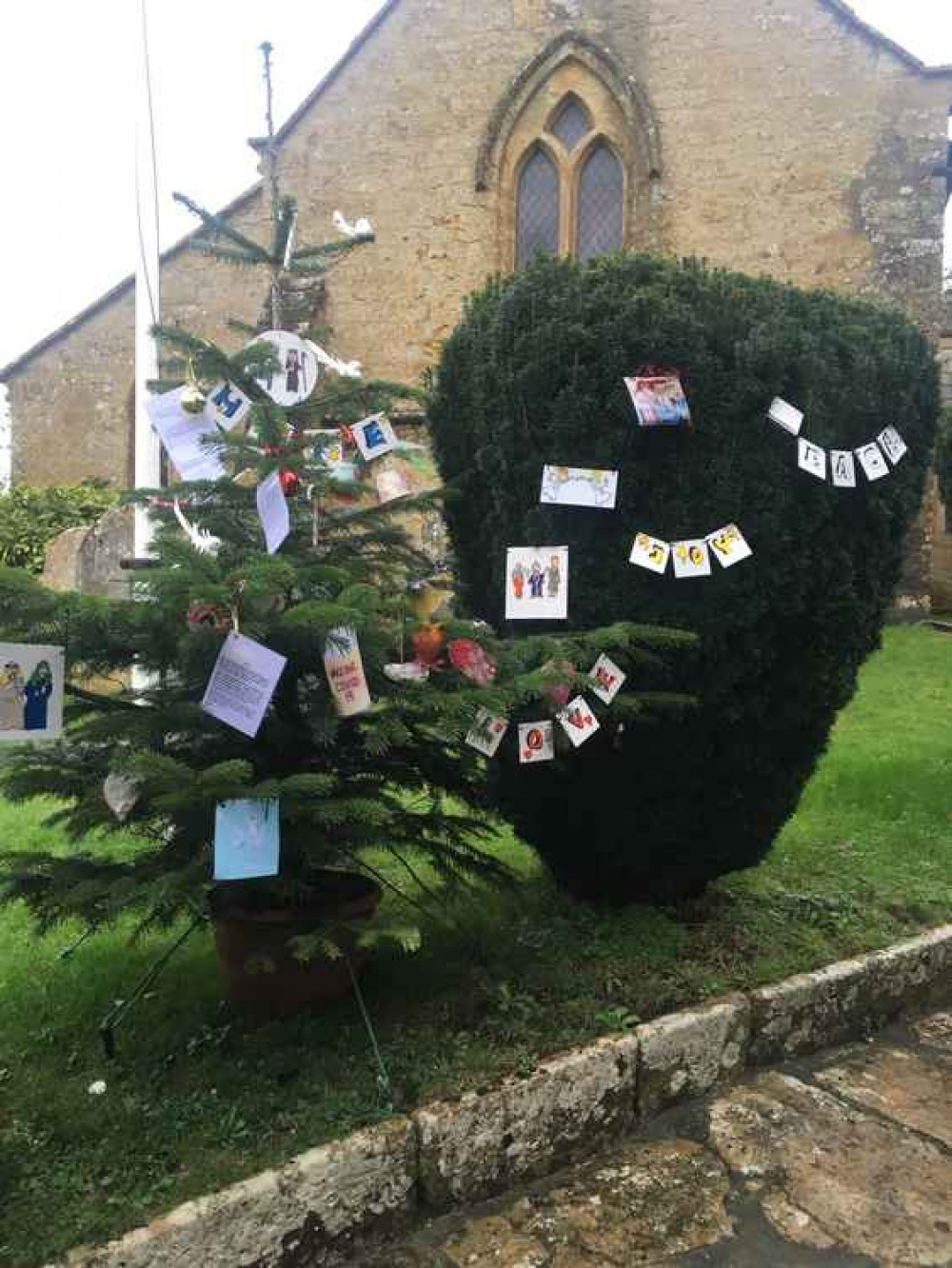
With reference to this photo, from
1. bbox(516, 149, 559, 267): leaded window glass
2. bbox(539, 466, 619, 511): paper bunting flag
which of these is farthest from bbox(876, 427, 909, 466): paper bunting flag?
bbox(516, 149, 559, 267): leaded window glass

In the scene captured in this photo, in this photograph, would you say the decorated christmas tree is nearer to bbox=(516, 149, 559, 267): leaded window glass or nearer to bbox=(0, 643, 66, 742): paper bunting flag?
bbox=(0, 643, 66, 742): paper bunting flag

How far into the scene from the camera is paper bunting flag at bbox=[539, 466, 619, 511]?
3430 mm

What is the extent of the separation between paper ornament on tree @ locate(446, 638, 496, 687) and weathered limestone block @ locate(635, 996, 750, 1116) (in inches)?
51.3

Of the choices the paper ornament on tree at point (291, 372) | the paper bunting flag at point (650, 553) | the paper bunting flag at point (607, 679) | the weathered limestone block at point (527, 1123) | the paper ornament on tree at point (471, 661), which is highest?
the paper ornament on tree at point (291, 372)

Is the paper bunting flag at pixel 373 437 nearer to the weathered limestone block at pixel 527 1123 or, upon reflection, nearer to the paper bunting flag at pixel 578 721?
the paper bunting flag at pixel 578 721

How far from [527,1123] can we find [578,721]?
128cm

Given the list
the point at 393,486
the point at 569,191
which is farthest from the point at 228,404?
the point at 569,191

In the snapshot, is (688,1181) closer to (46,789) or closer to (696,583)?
(696,583)

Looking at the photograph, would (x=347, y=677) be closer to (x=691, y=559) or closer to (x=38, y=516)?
(x=691, y=559)

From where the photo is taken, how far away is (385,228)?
13484mm

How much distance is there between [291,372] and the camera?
3.35 metres

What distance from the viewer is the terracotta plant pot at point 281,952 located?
3074mm

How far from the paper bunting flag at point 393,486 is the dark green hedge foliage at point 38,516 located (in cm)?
920

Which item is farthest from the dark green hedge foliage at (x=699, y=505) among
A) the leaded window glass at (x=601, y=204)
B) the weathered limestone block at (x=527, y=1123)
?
the leaded window glass at (x=601, y=204)
